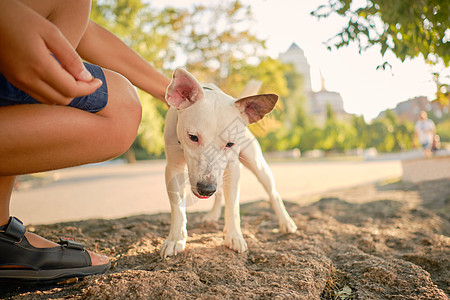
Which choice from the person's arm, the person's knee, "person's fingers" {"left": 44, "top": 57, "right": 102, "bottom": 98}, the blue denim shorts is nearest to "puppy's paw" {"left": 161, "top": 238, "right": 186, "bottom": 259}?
the person's knee

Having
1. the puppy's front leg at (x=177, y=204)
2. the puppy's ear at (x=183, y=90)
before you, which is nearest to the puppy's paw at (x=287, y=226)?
the puppy's front leg at (x=177, y=204)

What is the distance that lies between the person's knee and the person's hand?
398 millimetres

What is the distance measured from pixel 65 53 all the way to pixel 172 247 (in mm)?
1449

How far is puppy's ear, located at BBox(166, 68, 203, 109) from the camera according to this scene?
190cm

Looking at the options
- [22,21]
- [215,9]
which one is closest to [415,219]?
[22,21]

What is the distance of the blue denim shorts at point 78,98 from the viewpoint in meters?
1.12

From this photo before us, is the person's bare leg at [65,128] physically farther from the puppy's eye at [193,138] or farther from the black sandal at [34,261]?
the puppy's eye at [193,138]

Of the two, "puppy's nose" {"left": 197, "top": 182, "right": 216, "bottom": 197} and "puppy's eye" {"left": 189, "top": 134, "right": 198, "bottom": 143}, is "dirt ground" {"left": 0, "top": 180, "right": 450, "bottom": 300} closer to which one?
"puppy's nose" {"left": 197, "top": 182, "right": 216, "bottom": 197}

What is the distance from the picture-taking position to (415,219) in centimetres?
352

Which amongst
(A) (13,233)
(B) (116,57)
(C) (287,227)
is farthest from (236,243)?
(B) (116,57)

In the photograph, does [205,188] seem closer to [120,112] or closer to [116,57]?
[120,112]

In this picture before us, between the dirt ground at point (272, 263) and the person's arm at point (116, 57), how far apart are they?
1.09 meters

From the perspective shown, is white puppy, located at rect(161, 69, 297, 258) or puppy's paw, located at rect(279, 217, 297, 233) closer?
white puppy, located at rect(161, 69, 297, 258)

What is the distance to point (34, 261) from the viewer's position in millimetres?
1596
